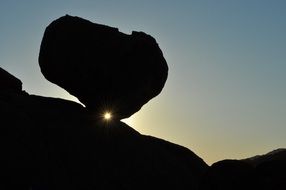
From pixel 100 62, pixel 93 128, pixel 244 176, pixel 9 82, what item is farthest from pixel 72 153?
pixel 9 82

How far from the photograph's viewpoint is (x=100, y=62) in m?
29.5

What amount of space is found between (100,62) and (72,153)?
6.48 m

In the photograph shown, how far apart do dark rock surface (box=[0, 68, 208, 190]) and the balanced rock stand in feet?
4.82

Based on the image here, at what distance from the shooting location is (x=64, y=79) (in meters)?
30.4

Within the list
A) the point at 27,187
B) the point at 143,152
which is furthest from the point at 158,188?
the point at 27,187

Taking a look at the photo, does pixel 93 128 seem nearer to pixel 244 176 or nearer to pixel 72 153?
pixel 72 153

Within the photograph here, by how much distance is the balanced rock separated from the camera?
1164 inches

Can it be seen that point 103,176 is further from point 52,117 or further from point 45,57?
point 45,57

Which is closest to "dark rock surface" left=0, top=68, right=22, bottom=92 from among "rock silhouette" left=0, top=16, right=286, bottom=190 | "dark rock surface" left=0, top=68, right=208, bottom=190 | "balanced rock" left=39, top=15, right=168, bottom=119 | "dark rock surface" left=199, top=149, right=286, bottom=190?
"rock silhouette" left=0, top=16, right=286, bottom=190

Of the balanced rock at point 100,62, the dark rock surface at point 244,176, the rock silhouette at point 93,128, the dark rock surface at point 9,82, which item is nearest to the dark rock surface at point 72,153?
the rock silhouette at point 93,128

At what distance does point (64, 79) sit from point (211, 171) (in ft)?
38.6

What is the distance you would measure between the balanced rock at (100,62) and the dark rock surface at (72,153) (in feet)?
4.82

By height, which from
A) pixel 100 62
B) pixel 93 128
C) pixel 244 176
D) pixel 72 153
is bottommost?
pixel 244 176

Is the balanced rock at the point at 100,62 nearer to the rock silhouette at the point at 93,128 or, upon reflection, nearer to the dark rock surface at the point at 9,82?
the rock silhouette at the point at 93,128
